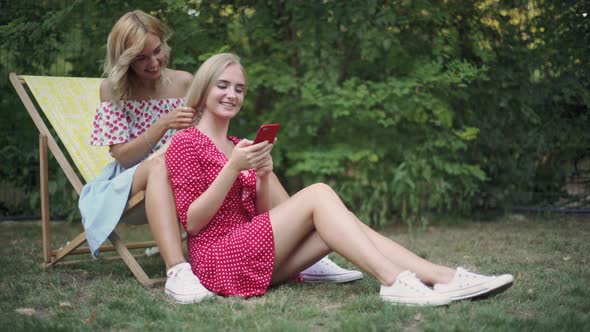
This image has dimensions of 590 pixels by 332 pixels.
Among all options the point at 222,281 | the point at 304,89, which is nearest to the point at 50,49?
the point at 304,89

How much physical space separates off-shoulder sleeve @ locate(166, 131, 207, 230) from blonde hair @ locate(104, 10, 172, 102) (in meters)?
0.64

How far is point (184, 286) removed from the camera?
9.14 feet

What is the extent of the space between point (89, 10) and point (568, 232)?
397 cm

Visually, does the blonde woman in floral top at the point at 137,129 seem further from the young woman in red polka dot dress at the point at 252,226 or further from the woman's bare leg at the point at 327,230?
the woman's bare leg at the point at 327,230

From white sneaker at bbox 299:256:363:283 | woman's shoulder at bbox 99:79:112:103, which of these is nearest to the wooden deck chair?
woman's shoulder at bbox 99:79:112:103

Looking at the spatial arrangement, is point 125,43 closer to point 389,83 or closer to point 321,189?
point 321,189

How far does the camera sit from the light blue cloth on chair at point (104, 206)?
126 inches

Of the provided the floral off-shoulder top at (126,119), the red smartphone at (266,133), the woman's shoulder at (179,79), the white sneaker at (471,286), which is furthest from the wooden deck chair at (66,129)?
the white sneaker at (471,286)

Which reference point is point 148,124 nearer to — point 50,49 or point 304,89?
point 304,89

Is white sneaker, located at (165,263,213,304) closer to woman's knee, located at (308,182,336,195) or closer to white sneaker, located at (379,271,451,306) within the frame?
woman's knee, located at (308,182,336,195)

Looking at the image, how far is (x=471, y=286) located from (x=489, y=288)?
0.07 meters

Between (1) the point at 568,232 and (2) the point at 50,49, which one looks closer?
(1) the point at 568,232

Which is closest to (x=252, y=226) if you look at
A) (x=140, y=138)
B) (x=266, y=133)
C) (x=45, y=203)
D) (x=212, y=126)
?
(x=266, y=133)

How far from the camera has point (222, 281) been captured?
9.27 feet
